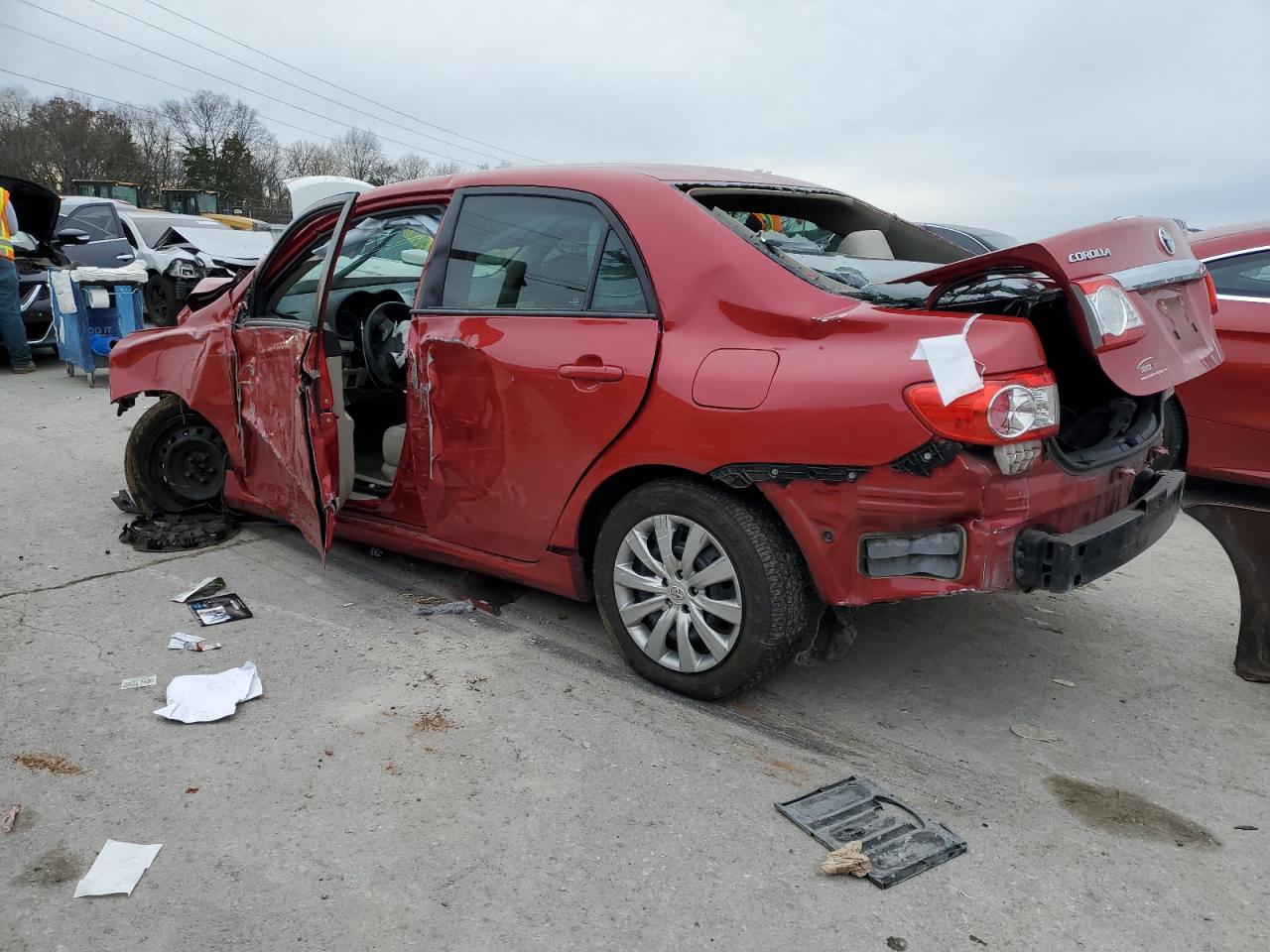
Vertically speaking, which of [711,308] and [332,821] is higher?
[711,308]

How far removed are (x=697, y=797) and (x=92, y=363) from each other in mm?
8929

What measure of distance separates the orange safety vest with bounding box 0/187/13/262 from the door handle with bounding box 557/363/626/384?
8.38 metres

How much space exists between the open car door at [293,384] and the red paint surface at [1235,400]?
448 cm

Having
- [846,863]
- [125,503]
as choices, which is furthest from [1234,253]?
[125,503]

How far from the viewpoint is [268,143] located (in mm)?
64562

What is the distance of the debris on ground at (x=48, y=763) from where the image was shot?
276 centimetres

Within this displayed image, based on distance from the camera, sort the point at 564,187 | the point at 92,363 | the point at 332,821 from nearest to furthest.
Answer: the point at 332,821 < the point at 564,187 < the point at 92,363

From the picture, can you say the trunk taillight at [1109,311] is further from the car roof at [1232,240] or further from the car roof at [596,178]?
the car roof at [1232,240]

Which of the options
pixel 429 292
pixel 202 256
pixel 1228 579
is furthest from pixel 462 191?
pixel 202 256

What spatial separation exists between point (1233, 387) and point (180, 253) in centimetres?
1172

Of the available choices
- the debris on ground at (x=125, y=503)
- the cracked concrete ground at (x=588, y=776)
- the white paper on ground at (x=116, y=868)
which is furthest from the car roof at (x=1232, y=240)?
the debris on ground at (x=125, y=503)

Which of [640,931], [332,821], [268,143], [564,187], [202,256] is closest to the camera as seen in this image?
[640,931]

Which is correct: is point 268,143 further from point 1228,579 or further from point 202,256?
point 1228,579

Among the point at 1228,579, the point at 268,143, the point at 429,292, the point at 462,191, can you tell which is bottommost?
the point at 1228,579
